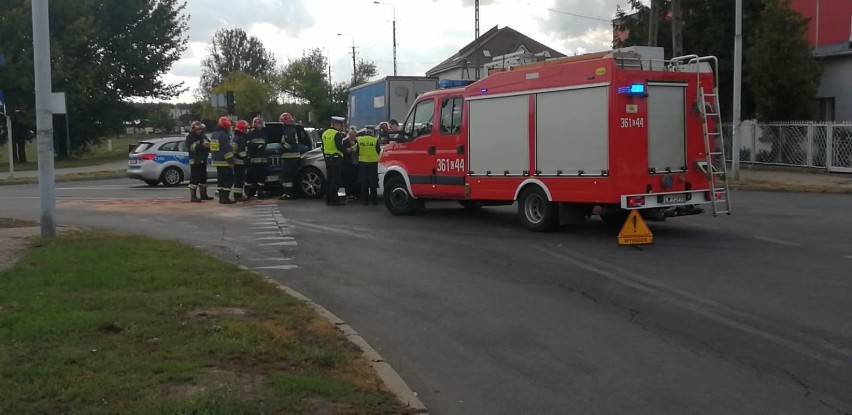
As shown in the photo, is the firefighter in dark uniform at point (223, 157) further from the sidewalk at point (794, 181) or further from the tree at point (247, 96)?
the tree at point (247, 96)

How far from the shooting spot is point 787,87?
28656 mm

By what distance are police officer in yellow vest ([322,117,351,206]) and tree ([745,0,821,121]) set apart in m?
16.3

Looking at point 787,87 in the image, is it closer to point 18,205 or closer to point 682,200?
point 682,200

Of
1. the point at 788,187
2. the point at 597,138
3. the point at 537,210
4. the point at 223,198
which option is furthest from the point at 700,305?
Result: the point at 788,187

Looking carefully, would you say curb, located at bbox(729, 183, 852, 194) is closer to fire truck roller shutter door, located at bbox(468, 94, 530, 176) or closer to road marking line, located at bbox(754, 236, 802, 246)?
road marking line, located at bbox(754, 236, 802, 246)

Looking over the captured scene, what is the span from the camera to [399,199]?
55.3ft

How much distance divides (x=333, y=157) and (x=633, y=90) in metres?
7.72

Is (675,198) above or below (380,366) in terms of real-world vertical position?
above

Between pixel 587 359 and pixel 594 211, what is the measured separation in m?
6.77

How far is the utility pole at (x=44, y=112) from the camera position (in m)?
11.4

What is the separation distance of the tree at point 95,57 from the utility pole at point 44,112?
3169 cm

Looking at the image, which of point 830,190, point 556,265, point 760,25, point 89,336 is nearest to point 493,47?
point 760,25

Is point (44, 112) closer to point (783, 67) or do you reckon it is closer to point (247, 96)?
point (783, 67)

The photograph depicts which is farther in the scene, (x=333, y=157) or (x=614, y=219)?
(x=333, y=157)
